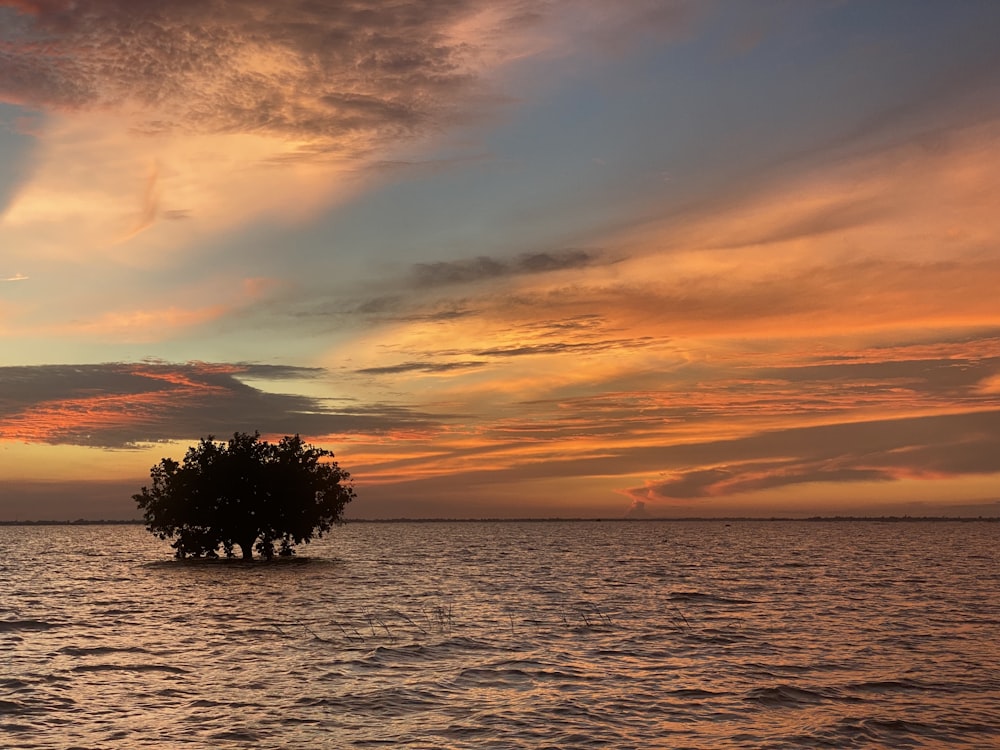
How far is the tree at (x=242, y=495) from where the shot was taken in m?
83.7

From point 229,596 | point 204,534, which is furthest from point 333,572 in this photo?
point 229,596

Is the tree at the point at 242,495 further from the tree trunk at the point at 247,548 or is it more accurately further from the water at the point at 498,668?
the water at the point at 498,668

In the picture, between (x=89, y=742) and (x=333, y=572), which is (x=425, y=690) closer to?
(x=89, y=742)

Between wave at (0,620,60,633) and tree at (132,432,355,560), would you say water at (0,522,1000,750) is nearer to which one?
wave at (0,620,60,633)

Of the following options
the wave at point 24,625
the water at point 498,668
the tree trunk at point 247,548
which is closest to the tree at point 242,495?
the tree trunk at point 247,548

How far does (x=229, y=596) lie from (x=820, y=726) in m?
39.9

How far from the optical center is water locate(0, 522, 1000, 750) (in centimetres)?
2136

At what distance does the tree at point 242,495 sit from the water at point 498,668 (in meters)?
24.4

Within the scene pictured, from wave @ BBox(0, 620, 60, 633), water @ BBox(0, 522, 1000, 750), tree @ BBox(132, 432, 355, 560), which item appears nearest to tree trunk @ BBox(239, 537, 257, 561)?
tree @ BBox(132, 432, 355, 560)

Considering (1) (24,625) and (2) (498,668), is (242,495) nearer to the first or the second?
(1) (24,625)

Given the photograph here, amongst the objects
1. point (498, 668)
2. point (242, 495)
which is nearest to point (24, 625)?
point (498, 668)

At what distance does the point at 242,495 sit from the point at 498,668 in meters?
59.3

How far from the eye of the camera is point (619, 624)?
41.0 m

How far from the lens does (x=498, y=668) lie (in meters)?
29.4
